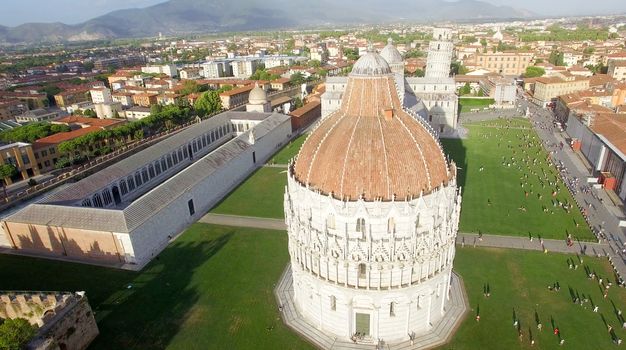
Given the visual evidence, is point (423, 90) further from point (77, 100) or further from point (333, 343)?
point (77, 100)

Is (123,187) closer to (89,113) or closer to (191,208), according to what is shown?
(191,208)

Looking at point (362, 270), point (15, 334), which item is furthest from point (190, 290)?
point (362, 270)

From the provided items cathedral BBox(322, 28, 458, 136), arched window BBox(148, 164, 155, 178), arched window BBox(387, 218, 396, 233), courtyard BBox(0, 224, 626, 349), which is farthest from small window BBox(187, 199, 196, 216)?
cathedral BBox(322, 28, 458, 136)

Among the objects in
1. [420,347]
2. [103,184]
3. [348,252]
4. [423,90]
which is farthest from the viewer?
[423,90]

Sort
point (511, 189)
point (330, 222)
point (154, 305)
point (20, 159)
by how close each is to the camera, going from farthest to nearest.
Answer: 1. point (20, 159)
2. point (511, 189)
3. point (154, 305)
4. point (330, 222)

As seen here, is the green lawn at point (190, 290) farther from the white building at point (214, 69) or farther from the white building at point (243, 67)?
the white building at point (243, 67)

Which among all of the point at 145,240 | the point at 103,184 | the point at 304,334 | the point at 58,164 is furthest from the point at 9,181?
the point at 304,334
